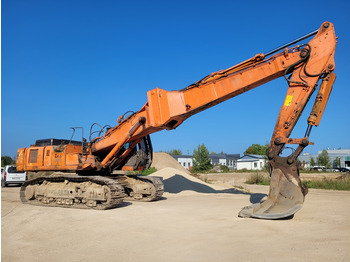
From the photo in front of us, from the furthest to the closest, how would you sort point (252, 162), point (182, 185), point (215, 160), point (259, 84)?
point (215, 160) < point (252, 162) < point (182, 185) < point (259, 84)

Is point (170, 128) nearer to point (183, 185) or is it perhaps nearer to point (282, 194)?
point (282, 194)

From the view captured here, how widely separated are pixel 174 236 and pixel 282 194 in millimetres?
2933

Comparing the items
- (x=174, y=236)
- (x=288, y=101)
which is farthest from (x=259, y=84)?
(x=174, y=236)

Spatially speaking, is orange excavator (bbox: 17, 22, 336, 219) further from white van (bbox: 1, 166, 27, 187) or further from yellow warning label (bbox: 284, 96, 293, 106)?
white van (bbox: 1, 166, 27, 187)

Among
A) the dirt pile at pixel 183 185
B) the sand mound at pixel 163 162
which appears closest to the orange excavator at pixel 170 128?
the dirt pile at pixel 183 185

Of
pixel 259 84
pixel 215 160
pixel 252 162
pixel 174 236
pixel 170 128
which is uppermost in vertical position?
pixel 215 160

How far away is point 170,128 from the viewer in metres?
10.1

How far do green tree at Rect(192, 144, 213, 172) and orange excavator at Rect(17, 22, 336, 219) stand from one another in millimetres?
40341

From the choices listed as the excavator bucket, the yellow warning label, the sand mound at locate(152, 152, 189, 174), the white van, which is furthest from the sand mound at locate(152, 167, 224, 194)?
the sand mound at locate(152, 152, 189, 174)

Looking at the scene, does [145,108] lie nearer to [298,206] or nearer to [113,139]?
[113,139]

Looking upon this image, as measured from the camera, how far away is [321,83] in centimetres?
804

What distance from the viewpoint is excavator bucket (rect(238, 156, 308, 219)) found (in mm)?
7215

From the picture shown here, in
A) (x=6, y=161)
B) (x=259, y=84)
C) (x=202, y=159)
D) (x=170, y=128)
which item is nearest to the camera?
(x=259, y=84)

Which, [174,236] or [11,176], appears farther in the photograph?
[11,176]
